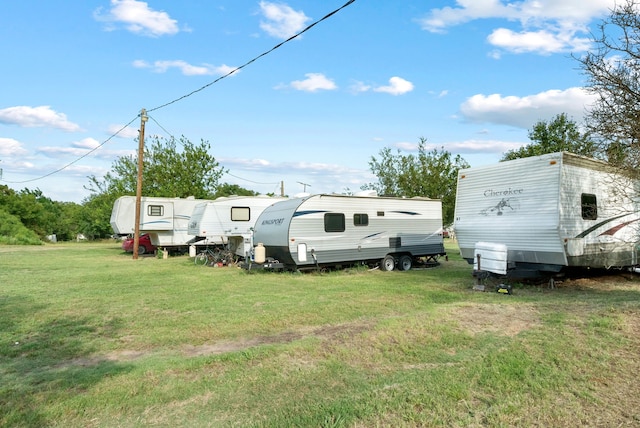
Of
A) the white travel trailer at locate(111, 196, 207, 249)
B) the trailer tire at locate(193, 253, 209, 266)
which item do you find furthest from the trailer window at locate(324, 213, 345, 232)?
the white travel trailer at locate(111, 196, 207, 249)

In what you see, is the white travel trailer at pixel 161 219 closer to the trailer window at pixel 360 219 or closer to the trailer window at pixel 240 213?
the trailer window at pixel 240 213

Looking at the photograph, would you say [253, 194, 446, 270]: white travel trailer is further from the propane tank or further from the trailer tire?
the trailer tire

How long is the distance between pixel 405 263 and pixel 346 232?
9.31 ft

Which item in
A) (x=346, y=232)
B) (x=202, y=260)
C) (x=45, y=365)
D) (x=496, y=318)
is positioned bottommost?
(x=45, y=365)

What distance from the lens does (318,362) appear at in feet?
16.4

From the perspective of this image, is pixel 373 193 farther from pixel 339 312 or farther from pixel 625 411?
pixel 625 411

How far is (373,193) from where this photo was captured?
52.7 feet

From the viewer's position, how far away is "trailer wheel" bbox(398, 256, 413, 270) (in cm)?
1570

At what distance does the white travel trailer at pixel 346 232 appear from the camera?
45.1 ft

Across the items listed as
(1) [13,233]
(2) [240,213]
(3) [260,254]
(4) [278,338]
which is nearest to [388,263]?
(3) [260,254]

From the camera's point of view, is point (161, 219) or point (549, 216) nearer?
point (549, 216)

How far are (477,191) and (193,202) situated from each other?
53.6 feet

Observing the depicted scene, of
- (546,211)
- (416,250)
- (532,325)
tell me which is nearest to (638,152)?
(546,211)

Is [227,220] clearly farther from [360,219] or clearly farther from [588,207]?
[588,207]
